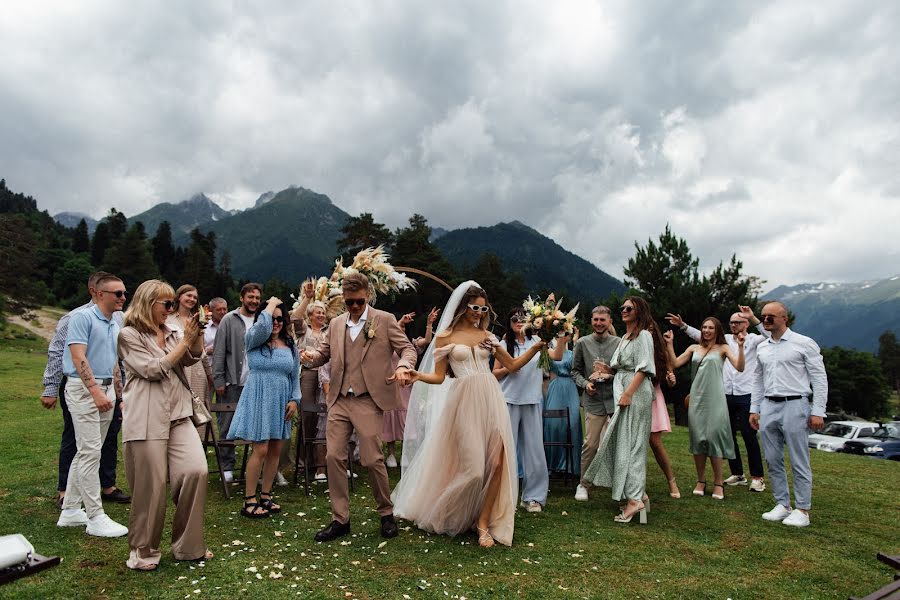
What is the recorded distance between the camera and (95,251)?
93438mm

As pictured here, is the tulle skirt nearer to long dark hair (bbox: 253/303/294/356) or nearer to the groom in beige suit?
the groom in beige suit

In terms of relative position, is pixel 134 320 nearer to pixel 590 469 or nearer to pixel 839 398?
pixel 590 469

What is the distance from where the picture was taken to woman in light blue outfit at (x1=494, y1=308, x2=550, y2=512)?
24.5 feet

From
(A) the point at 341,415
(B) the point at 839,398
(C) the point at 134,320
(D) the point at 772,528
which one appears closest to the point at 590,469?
(D) the point at 772,528

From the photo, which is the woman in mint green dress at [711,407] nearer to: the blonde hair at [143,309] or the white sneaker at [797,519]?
the white sneaker at [797,519]

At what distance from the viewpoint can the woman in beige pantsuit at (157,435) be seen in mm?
4711

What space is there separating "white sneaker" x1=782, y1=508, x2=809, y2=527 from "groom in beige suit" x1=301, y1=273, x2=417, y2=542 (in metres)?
4.60

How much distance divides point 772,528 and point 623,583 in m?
2.86

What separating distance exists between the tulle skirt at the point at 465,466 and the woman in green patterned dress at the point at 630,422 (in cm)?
167

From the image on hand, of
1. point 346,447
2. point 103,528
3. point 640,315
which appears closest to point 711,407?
point 640,315

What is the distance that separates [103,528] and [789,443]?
732 centimetres

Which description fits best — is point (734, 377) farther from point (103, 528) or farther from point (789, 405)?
point (103, 528)

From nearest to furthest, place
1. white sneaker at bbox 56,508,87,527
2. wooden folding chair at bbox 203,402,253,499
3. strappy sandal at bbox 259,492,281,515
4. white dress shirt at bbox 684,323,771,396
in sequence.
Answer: white sneaker at bbox 56,508,87,527, strappy sandal at bbox 259,492,281,515, wooden folding chair at bbox 203,402,253,499, white dress shirt at bbox 684,323,771,396

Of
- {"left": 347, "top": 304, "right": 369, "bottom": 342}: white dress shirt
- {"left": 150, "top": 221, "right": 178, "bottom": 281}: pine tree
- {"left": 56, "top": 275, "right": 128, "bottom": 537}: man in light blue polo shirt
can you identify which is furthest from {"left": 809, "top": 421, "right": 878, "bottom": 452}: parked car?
{"left": 150, "top": 221, "right": 178, "bottom": 281}: pine tree
